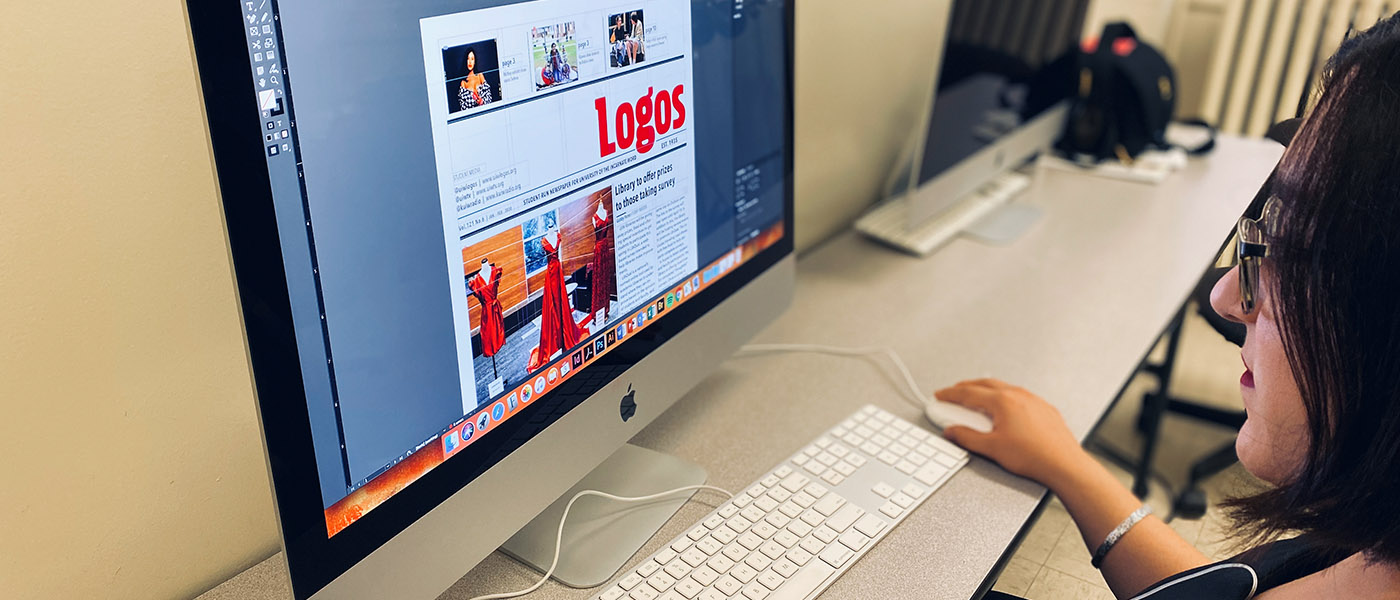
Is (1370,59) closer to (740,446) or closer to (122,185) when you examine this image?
(740,446)

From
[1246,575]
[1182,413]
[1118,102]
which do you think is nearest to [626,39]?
[1246,575]

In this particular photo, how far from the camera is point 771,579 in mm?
789

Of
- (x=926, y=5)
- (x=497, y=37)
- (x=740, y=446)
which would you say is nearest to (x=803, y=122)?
(x=926, y=5)

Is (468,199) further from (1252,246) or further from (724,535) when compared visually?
(1252,246)

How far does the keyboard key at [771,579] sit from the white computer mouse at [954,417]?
12.9 inches

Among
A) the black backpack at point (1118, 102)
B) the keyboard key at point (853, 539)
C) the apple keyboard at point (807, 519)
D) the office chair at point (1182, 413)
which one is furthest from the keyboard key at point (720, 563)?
the black backpack at point (1118, 102)

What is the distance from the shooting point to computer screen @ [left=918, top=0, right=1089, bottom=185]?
1433 millimetres

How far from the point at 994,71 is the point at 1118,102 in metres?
0.53

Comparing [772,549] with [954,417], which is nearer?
[772,549]

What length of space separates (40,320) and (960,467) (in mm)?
809

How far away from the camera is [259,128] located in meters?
0.52

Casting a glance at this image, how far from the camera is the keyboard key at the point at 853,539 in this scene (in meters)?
0.84

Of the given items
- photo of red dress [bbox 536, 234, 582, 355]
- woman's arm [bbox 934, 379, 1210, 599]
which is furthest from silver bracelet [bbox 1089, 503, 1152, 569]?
photo of red dress [bbox 536, 234, 582, 355]

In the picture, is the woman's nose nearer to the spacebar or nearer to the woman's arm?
the woman's arm
